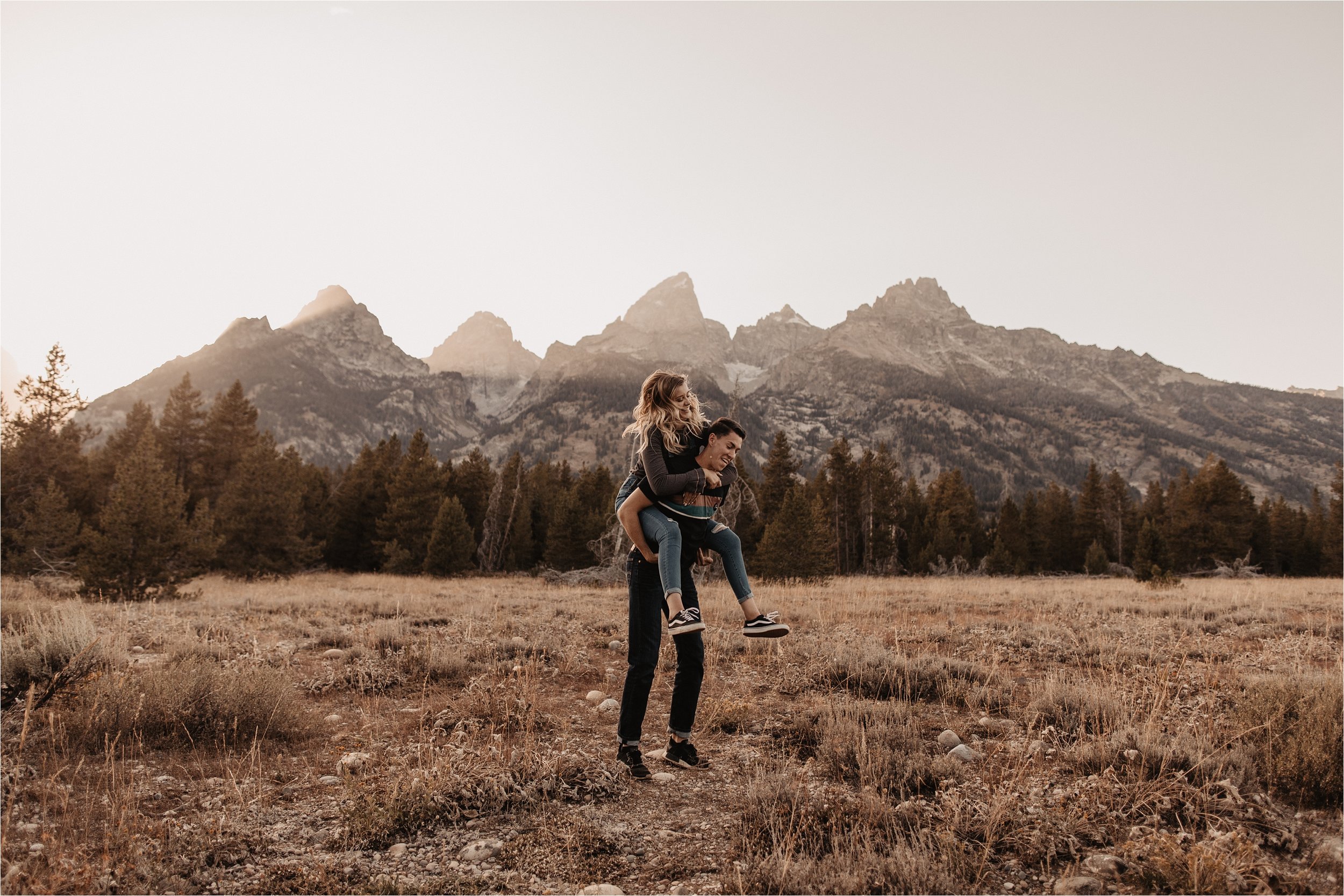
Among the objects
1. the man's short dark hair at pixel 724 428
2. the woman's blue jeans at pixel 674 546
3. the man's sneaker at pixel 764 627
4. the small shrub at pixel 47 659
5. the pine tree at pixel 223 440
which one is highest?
the pine tree at pixel 223 440

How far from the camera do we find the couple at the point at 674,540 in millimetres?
4223

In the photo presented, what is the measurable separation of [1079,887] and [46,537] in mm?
27726

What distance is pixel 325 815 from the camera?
3506mm

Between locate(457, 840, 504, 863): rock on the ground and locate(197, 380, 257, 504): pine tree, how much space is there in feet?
122

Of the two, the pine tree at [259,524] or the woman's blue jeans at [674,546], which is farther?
the pine tree at [259,524]

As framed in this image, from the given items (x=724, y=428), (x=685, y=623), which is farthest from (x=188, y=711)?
(x=724, y=428)

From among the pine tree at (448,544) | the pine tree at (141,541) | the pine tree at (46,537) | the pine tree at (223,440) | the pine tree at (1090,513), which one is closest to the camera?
the pine tree at (141,541)

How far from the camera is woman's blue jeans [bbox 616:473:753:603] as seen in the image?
4141 millimetres

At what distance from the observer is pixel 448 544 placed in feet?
101

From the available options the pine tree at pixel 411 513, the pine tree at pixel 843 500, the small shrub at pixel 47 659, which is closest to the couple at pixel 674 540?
the small shrub at pixel 47 659

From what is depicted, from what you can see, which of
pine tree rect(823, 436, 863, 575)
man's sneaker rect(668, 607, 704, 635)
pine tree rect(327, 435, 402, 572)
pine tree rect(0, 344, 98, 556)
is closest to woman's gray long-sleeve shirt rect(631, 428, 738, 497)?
man's sneaker rect(668, 607, 704, 635)

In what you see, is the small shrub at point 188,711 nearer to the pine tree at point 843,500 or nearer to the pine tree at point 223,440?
the pine tree at point 223,440

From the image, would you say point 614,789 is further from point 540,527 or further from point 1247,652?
point 540,527

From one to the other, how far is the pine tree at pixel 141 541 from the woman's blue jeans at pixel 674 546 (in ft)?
54.6
